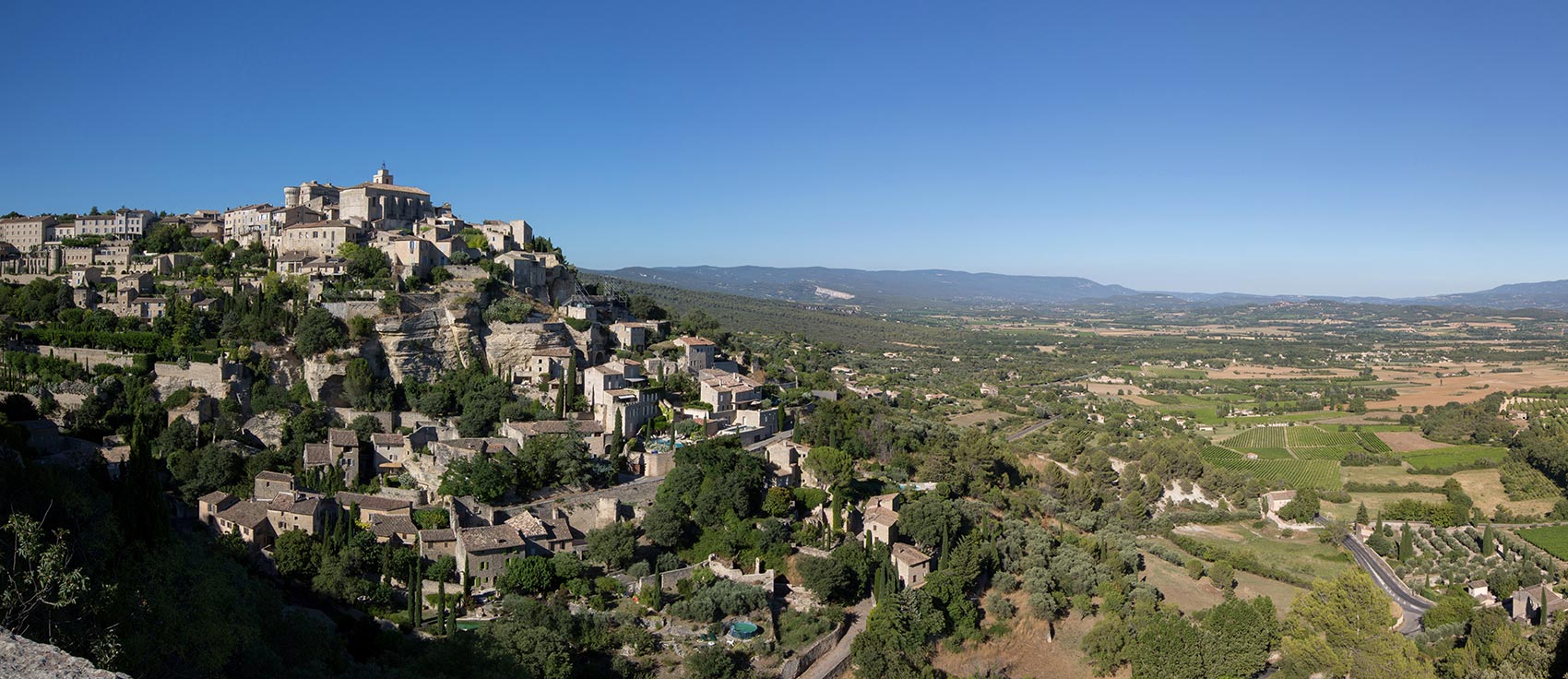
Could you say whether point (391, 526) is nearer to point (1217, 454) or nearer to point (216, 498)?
point (216, 498)

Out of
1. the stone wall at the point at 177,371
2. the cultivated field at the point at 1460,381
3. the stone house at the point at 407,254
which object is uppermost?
the stone house at the point at 407,254

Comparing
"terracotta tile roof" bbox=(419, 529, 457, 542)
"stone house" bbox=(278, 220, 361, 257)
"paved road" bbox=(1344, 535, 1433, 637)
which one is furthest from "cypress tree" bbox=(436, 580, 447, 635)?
"paved road" bbox=(1344, 535, 1433, 637)

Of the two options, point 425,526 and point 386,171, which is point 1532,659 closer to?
point 425,526

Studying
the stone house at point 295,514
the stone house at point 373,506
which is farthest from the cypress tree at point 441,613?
the stone house at point 295,514

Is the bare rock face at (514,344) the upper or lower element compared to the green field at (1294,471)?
upper

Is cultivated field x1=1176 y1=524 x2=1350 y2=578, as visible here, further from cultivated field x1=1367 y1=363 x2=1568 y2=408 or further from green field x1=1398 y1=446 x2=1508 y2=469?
cultivated field x1=1367 y1=363 x2=1568 y2=408

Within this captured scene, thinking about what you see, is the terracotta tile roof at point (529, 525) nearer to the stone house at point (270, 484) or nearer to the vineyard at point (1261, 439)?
the stone house at point (270, 484)

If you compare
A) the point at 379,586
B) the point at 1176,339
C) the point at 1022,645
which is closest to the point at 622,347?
the point at 379,586
